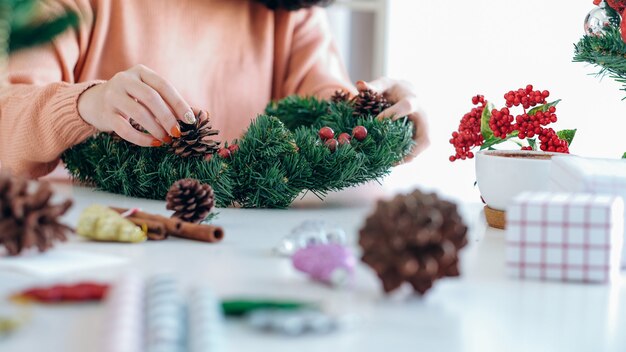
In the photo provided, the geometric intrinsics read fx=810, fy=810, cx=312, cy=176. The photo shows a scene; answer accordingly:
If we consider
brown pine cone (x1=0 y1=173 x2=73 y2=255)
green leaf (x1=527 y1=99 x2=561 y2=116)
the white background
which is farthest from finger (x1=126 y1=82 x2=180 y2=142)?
the white background

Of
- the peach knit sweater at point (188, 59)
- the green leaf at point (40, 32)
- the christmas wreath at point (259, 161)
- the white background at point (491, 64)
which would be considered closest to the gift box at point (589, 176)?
the christmas wreath at point (259, 161)

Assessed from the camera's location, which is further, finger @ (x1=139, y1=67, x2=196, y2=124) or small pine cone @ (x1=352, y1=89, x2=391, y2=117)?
small pine cone @ (x1=352, y1=89, x2=391, y2=117)

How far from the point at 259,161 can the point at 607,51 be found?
1.42ft

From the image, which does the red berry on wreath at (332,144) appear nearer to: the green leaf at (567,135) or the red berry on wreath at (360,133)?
the red berry on wreath at (360,133)

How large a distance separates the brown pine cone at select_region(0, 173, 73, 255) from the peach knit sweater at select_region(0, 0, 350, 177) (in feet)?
1.79

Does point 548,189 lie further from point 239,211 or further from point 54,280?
point 54,280

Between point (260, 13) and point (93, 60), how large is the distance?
15.6 inches

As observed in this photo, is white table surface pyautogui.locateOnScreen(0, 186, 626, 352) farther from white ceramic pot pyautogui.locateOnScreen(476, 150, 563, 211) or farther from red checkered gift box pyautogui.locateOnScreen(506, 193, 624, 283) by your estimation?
white ceramic pot pyautogui.locateOnScreen(476, 150, 563, 211)

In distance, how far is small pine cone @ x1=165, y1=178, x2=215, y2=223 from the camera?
2.76 feet

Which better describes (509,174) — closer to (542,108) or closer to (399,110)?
(542,108)

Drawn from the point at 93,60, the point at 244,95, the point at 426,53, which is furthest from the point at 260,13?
the point at 426,53

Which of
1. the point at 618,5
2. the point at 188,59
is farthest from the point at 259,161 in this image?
the point at 188,59

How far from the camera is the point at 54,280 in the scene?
615 mm

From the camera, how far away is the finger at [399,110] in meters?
1.16
